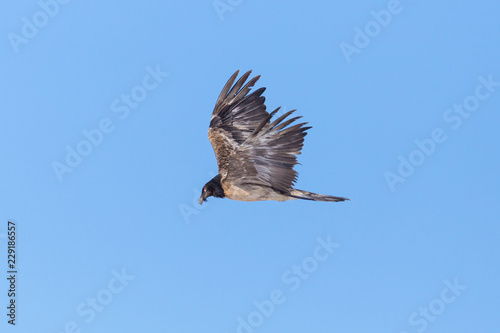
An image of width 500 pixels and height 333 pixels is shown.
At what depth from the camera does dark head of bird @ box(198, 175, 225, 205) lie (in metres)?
18.4

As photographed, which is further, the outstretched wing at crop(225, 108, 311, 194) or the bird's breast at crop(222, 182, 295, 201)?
the bird's breast at crop(222, 182, 295, 201)

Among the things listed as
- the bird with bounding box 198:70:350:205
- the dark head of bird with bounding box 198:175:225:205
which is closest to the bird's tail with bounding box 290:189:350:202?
the bird with bounding box 198:70:350:205

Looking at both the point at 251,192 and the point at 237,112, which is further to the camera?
the point at 237,112

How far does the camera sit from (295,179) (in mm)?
17859

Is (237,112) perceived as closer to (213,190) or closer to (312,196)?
(213,190)

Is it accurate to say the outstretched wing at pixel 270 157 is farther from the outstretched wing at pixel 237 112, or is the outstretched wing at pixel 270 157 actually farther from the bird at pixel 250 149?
the outstretched wing at pixel 237 112

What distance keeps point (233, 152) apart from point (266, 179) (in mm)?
933

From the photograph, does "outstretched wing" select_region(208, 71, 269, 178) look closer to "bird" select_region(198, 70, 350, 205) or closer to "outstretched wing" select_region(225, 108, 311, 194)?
"bird" select_region(198, 70, 350, 205)

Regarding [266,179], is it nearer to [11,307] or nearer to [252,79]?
[252,79]

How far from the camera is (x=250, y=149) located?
1758cm

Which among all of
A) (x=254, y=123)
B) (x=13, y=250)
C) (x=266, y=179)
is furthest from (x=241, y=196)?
(x=13, y=250)

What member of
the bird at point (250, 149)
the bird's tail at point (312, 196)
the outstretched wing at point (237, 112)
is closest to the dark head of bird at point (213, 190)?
the bird at point (250, 149)

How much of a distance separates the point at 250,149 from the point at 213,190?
5.02 ft

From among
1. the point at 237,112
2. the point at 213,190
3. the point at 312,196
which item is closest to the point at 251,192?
the point at 213,190
